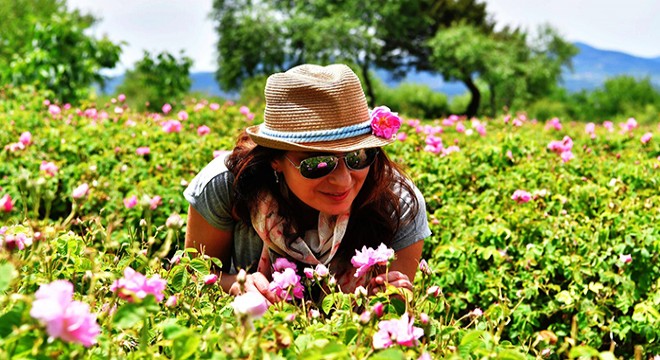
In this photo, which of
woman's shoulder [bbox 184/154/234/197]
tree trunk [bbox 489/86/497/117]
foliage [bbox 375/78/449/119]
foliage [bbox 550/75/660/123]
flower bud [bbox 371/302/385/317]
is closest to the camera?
flower bud [bbox 371/302/385/317]

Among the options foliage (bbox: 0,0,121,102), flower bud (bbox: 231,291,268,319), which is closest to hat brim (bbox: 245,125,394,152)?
flower bud (bbox: 231,291,268,319)

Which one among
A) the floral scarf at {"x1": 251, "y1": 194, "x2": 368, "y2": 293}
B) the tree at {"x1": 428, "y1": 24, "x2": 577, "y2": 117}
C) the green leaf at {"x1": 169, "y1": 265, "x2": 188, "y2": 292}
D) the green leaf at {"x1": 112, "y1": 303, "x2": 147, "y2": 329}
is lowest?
the tree at {"x1": 428, "y1": 24, "x2": 577, "y2": 117}

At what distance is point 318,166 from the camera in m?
2.06

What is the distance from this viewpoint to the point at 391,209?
240cm

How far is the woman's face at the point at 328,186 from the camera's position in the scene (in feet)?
6.81

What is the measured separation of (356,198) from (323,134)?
36 cm

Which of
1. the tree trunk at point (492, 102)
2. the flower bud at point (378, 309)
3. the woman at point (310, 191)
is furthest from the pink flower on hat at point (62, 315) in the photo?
the tree trunk at point (492, 102)

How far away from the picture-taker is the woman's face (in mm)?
2076

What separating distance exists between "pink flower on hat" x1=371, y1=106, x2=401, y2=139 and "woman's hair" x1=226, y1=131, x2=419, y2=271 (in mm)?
159

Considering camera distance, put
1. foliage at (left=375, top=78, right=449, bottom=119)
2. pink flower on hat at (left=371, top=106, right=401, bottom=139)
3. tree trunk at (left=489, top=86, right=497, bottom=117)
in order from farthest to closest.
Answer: foliage at (left=375, top=78, right=449, bottom=119) → tree trunk at (left=489, top=86, right=497, bottom=117) → pink flower on hat at (left=371, top=106, right=401, bottom=139)

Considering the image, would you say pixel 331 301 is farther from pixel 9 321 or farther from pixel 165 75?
pixel 165 75

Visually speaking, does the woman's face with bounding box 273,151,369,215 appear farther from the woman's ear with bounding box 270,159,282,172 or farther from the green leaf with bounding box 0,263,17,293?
the green leaf with bounding box 0,263,17,293

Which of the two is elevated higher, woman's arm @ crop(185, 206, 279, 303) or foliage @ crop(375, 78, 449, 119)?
woman's arm @ crop(185, 206, 279, 303)

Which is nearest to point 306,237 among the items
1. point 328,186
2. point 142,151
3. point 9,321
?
point 328,186
